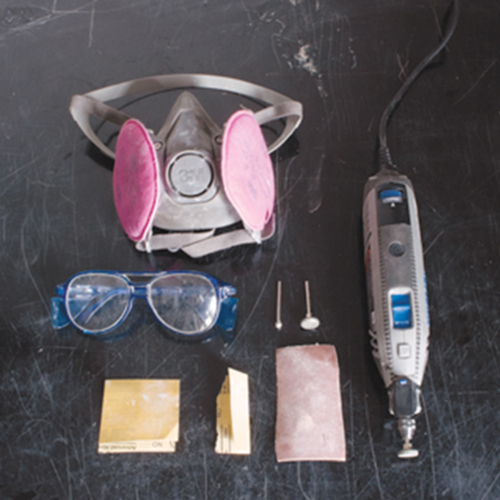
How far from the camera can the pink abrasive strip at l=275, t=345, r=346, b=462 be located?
0.65 metres

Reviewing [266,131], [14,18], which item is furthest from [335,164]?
[14,18]

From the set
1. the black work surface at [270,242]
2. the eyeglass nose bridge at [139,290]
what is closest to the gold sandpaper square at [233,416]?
the black work surface at [270,242]

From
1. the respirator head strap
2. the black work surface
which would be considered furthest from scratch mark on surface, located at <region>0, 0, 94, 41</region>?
the respirator head strap

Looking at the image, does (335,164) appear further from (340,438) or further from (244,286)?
(340,438)

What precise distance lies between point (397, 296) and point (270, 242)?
23 cm

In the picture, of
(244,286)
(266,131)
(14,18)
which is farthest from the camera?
(14,18)

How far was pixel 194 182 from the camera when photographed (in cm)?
67

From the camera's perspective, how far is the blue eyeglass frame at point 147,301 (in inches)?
28.5

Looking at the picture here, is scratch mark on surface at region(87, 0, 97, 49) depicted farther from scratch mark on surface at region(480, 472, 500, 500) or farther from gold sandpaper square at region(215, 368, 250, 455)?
scratch mark on surface at region(480, 472, 500, 500)

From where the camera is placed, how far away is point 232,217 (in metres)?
0.72

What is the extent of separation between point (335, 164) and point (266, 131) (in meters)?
0.14

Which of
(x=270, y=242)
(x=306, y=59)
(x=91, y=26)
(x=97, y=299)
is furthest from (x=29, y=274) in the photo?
(x=306, y=59)

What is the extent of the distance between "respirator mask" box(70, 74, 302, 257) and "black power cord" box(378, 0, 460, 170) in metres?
0.15

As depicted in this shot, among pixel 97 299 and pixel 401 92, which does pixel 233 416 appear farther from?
pixel 401 92
